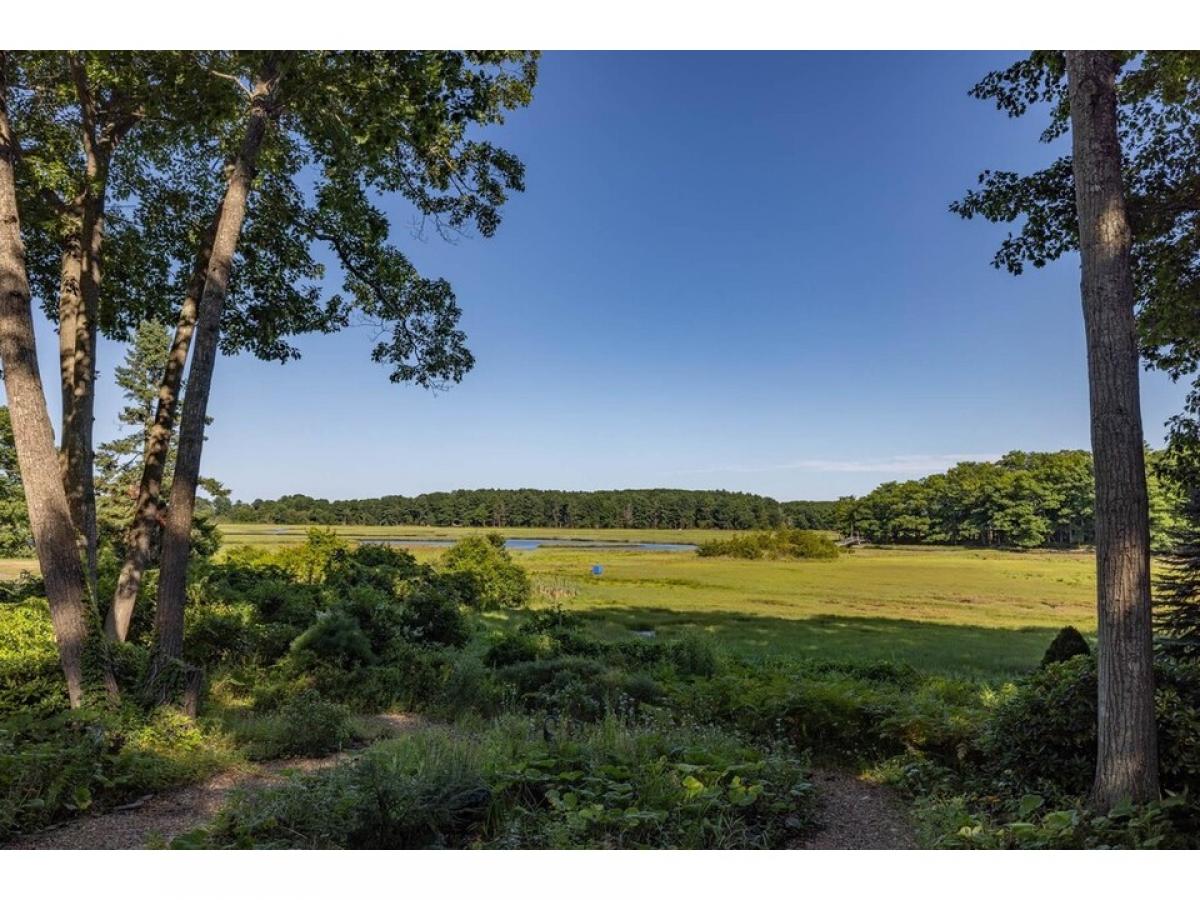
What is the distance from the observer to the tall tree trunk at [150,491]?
7293mm

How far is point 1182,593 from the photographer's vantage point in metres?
6.18

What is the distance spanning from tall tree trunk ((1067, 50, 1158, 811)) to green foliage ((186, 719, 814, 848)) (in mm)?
2092

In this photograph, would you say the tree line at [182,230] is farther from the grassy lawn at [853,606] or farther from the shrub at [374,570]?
the grassy lawn at [853,606]

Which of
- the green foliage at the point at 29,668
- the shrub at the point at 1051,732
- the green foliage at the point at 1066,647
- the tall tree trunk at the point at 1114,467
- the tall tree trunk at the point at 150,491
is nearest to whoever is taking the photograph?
the tall tree trunk at the point at 1114,467

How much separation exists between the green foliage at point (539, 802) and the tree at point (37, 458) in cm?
299

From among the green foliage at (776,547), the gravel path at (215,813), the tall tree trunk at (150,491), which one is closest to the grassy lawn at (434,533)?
the green foliage at (776,547)

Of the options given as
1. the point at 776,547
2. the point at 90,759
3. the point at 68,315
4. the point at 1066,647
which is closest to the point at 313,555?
the point at 68,315

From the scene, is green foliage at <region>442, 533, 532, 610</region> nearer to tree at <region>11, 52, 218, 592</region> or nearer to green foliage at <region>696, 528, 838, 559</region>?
tree at <region>11, 52, 218, 592</region>

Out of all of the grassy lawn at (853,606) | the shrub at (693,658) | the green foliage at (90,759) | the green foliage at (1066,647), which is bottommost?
the grassy lawn at (853,606)

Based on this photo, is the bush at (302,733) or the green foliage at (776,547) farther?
the green foliage at (776,547)

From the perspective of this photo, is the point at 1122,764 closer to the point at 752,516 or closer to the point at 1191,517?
the point at 1191,517

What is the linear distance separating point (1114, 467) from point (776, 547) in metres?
59.1

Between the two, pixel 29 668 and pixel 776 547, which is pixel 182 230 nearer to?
pixel 29 668

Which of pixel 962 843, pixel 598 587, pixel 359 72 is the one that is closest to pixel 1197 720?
pixel 962 843
